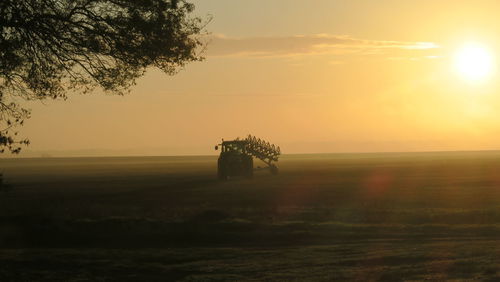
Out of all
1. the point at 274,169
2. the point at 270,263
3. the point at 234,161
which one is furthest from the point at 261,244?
the point at 274,169

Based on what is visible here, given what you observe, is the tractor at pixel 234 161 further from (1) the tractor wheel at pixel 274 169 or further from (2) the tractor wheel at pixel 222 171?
(1) the tractor wheel at pixel 274 169

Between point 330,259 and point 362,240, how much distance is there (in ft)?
13.0

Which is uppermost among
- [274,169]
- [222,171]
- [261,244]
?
[222,171]

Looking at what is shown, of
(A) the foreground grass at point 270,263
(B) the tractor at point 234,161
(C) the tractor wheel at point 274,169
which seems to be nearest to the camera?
(A) the foreground grass at point 270,263

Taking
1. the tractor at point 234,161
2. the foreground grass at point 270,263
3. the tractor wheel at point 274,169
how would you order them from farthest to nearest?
the tractor wheel at point 274,169, the tractor at point 234,161, the foreground grass at point 270,263

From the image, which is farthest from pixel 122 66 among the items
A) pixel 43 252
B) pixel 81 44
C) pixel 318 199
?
pixel 318 199

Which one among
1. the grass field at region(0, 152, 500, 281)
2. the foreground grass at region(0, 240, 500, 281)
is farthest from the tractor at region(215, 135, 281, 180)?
the foreground grass at region(0, 240, 500, 281)

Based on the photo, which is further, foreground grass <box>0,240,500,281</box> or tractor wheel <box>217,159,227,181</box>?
tractor wheel <box>217,159,227,181</box>

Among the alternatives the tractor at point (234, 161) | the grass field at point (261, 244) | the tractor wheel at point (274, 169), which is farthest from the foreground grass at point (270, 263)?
the tractor wheel at point (274, 169)

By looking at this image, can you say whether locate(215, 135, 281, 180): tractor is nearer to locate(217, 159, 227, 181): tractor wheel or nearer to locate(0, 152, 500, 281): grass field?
locate(217, 159, 227, 181): tractor wheel

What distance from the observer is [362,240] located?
62.6 feet

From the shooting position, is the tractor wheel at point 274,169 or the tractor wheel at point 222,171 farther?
the tractor wheel at point 274,169

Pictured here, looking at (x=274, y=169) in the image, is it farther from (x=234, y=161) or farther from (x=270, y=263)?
(x=270, y=263)

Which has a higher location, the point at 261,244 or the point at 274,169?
the point at 274,169
